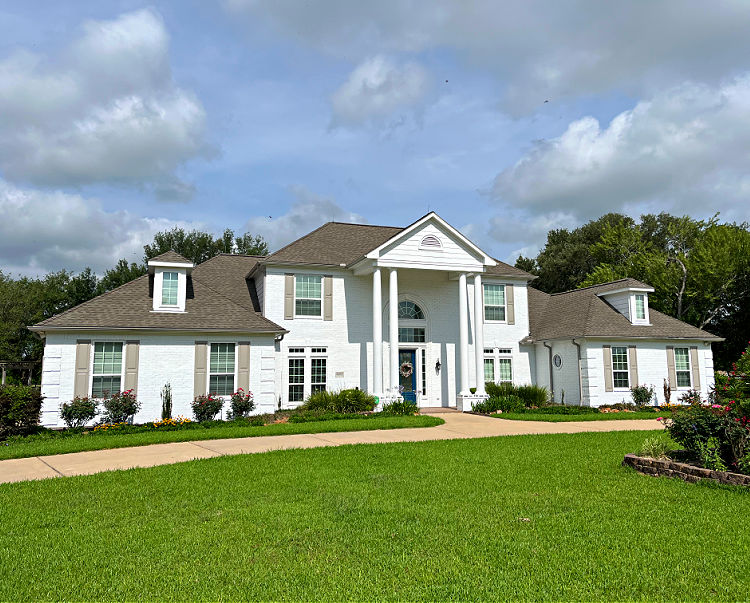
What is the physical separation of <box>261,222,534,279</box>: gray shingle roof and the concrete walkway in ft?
27.2

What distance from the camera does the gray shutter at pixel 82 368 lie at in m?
17.6

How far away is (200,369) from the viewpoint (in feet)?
62.5

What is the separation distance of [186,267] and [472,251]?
37.1 feet

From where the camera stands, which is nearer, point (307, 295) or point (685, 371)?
point (307, 295)

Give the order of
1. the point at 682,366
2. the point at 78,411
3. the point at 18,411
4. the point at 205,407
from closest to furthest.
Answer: the point at 18,411 < the point at 78,411 < the point at 205,407 < the point at 682,366

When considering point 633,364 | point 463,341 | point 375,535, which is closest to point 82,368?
point 463,341

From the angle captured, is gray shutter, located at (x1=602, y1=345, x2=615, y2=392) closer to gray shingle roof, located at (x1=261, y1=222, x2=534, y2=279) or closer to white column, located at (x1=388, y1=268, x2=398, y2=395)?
gray shingle roof, located at (x1=261, y1=222, x2=534, y2=279)

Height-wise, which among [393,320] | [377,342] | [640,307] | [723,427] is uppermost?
[640,307]

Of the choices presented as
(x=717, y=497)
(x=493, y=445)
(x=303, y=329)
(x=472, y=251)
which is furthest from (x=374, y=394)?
(x=717, y=497)

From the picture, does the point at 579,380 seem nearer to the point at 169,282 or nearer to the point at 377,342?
the point at 377,342

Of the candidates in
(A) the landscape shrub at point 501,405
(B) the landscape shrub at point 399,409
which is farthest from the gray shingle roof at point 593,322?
(B) the landscape shrub at point 399,409

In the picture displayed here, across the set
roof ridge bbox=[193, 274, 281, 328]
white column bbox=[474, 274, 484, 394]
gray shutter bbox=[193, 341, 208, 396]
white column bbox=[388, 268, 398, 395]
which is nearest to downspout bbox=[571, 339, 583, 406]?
white column bbox=[474, 274, 484, 394]

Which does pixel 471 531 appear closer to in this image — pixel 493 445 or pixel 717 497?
pixel 717 497

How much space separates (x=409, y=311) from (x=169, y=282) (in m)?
9.90
